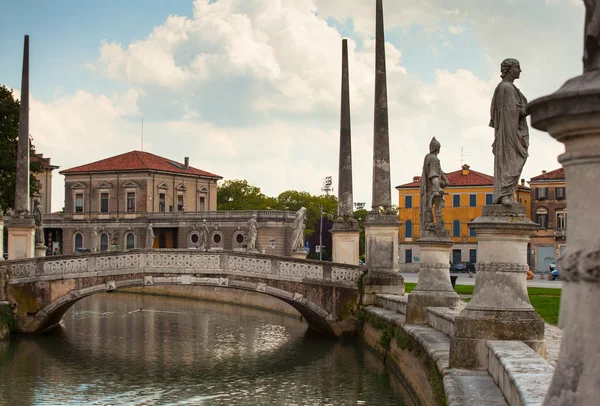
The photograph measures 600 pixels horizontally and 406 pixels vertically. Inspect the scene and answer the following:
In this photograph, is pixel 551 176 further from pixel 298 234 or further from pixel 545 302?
pixel 545 302

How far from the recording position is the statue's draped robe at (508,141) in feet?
30.5

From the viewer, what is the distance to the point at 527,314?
9.34 meters

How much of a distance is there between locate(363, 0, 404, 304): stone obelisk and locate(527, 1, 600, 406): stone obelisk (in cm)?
1833

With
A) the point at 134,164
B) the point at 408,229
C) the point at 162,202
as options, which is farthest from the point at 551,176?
the point at 134,164

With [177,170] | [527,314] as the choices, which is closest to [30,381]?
[527,314]

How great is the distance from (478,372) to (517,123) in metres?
2.74

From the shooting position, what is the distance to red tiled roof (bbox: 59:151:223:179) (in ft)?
253

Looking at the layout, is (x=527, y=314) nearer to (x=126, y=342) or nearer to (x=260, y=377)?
(x=260, y=377)

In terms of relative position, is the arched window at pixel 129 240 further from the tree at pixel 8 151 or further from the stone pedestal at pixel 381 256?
the stone pedestal at pixel 381 256

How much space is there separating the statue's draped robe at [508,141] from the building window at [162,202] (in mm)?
69621

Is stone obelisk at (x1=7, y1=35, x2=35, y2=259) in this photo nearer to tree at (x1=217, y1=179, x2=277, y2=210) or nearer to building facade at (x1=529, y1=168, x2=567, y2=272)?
building facade at (x1=529, y1=168, x2=567, y2=272)

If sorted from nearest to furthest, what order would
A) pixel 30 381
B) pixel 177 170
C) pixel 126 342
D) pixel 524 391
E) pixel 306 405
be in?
pixel 524 391, pixel 306 405, pixel 30 381, pixel 126 342, pixel 177 170

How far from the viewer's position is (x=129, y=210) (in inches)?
3004

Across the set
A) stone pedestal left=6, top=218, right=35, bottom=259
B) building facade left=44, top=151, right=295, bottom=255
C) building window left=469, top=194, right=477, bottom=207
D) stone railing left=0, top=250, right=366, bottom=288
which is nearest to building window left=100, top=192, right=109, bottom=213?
building facade left=44, top=151, right=295, bottom=255
